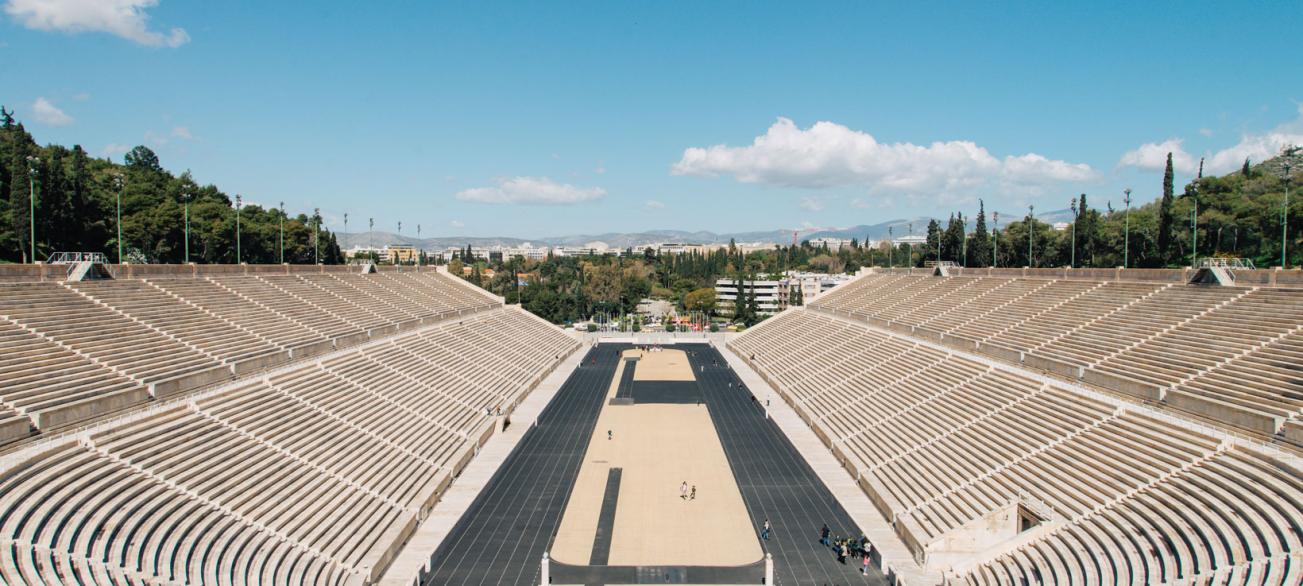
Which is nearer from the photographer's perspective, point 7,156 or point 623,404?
point 623,404

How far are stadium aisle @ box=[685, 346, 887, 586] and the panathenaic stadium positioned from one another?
0.13 metres

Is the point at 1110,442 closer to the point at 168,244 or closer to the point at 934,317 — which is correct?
the point at 934,317

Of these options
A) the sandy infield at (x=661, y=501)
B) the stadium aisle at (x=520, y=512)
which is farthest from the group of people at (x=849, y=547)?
the stadium aisle at (x=520, y=512)

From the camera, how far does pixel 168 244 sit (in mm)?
53344

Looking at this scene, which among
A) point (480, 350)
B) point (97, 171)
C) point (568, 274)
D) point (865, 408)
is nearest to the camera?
point (865, 408)

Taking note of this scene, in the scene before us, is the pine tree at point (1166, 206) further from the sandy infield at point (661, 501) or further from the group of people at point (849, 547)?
the group of people at point (849, 547)

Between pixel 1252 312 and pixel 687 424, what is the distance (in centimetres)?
2081

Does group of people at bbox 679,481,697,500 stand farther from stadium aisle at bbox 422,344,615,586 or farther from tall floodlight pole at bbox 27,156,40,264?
tall floodlight pole at bbox 27,156,40,264

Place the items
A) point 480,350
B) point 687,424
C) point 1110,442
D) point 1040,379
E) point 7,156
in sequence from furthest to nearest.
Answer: point 7,156
point 480,350
point 687,424
point 1040,379
point 1110,442

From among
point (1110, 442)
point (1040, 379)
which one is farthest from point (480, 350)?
point (1110, 442)

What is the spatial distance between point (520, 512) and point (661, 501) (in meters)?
4.28

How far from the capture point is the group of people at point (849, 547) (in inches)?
698

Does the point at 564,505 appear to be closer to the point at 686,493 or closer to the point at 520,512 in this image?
the point at 520,512

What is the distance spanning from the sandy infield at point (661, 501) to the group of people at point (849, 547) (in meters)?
1.88
